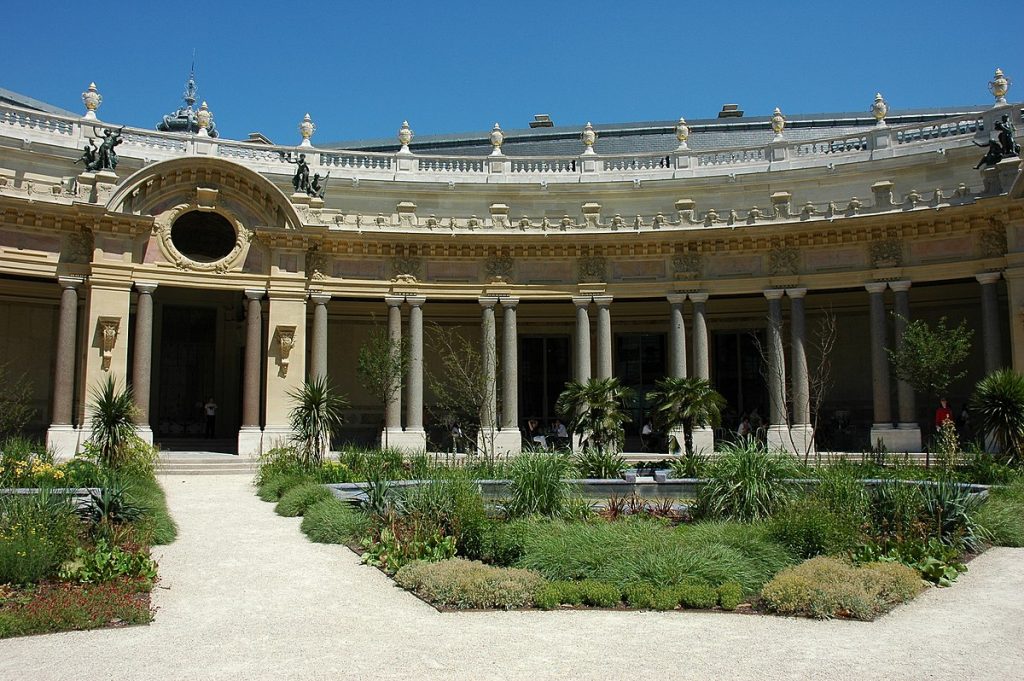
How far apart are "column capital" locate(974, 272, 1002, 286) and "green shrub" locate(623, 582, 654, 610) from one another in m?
21.3

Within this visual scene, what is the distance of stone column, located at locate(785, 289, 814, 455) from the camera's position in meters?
27.3

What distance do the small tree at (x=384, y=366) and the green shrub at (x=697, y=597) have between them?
55.5 feet

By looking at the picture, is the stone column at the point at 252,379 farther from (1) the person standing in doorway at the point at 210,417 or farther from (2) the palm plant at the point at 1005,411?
(2) the palm plant at the point at 1005,411

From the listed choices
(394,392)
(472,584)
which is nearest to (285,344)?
(394,392)

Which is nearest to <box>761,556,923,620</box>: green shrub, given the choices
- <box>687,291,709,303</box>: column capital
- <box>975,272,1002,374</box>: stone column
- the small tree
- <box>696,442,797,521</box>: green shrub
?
<box>696,442,797,521</box>: green shrub

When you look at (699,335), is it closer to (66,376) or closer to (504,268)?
(504,268)

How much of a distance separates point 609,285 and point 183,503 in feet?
57.6

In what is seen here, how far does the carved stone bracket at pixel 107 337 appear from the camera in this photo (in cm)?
2575

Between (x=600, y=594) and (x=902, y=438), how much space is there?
2061 centimetres

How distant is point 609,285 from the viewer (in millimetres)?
30109

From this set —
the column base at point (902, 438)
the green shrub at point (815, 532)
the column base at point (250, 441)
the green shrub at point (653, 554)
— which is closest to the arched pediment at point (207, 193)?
the column base at point (250, 441)

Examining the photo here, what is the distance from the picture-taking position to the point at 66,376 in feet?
83.4

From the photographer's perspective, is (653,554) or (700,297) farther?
(700,297)

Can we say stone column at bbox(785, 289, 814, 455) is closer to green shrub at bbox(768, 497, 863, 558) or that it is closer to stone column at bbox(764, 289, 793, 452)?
stone column at bbox(764, 289, 793, 452)
